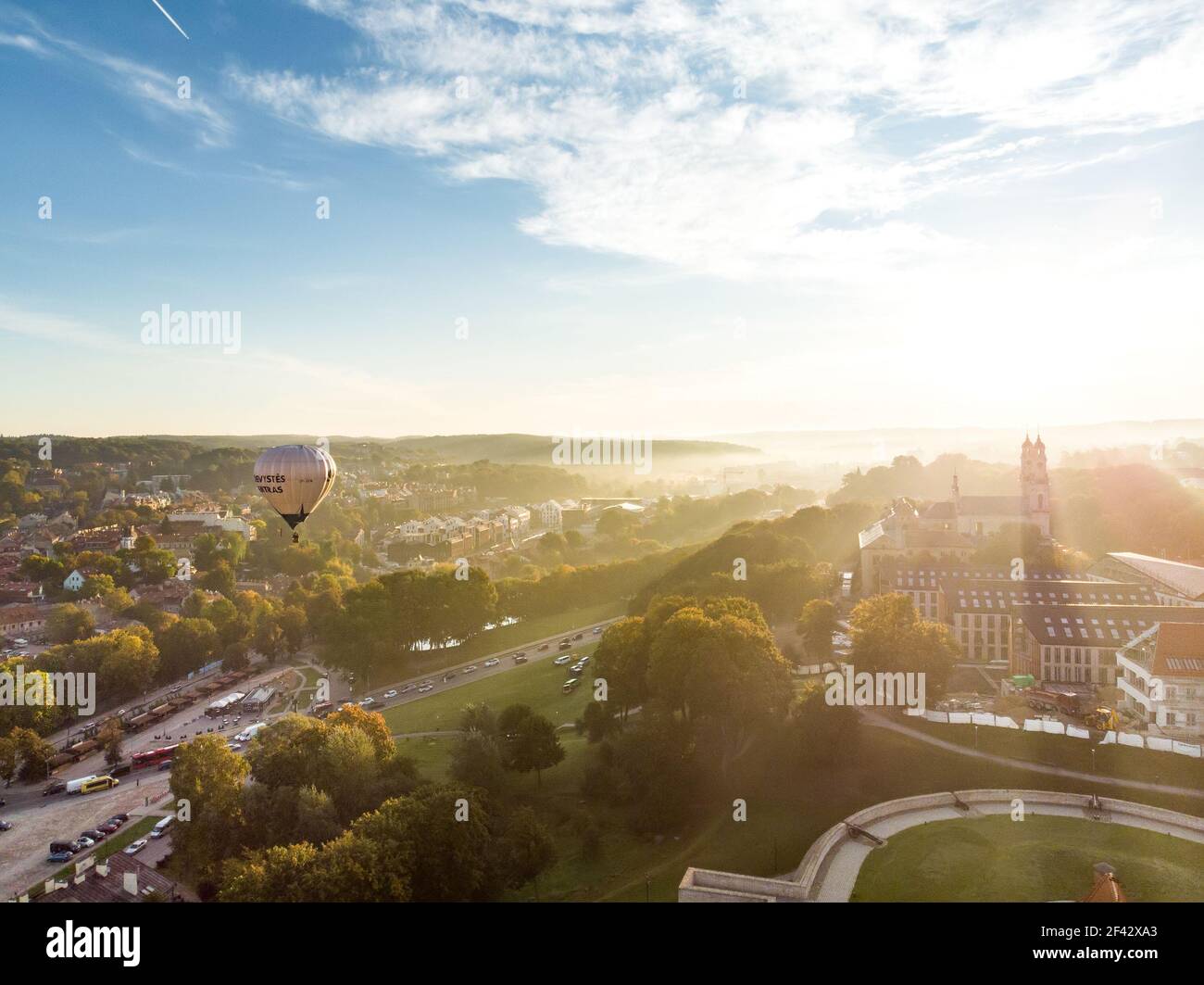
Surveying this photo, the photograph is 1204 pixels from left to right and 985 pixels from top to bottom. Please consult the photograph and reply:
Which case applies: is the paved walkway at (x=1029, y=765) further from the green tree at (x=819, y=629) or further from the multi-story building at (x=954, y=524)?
the multi-story building at (x=954, y=524)

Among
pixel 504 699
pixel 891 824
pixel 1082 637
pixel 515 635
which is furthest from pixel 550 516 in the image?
pixel 891 824

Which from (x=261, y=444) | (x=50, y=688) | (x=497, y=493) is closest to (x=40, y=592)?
(x=50, y=688)

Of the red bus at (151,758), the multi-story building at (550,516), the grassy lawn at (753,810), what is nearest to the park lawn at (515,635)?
the red bus at (151,758)

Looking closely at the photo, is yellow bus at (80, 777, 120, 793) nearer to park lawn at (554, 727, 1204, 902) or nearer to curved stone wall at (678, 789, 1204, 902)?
park lawn at (554, 727, 1204, 902)

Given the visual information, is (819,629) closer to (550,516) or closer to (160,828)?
(160,828)

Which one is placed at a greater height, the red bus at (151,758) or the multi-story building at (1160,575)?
the multi-story building at (1160,575)

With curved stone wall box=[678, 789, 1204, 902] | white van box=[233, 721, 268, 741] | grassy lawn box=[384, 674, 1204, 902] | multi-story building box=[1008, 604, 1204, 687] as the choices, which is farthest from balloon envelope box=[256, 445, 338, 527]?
multi-story building box=[1008, 604, 1204, 687]
